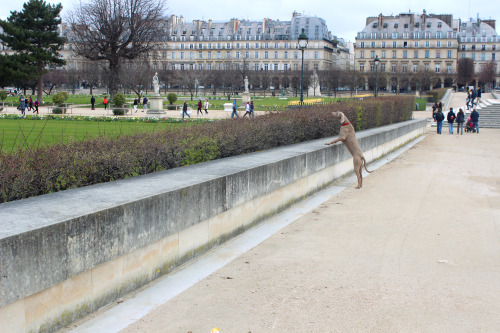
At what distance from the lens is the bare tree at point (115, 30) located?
4981cm

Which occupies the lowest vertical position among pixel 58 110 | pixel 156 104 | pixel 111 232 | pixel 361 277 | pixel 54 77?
pixel 361 277

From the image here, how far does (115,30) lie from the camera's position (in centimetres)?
4956

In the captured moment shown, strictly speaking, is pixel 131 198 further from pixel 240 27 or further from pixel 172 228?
pixel 240 27

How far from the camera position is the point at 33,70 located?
50406 mm

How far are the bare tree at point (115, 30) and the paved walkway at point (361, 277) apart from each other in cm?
4330

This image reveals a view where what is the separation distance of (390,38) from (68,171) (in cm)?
12768

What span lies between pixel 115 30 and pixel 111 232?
4743cm

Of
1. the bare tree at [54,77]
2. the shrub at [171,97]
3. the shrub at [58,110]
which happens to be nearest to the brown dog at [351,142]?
the shrub at [58,110]

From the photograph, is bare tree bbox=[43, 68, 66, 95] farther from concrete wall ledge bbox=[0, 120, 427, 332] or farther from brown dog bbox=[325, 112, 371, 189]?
concrete wall ledge bbox=[0, 120, 427, 332]

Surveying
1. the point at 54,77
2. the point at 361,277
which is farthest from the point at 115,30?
the point at 54,77


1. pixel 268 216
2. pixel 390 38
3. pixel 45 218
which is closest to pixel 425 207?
pixel 268 216

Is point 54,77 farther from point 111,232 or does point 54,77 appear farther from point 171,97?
point 111,232

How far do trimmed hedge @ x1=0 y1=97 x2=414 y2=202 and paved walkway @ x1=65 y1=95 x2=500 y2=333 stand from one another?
75.3 inches

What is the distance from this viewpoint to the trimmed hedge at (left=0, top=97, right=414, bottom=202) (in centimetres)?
602
